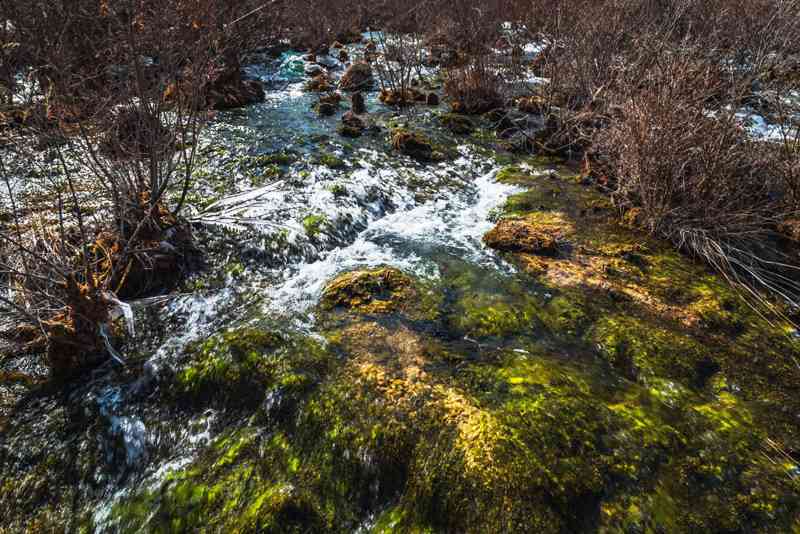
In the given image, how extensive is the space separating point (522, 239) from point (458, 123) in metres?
4.41

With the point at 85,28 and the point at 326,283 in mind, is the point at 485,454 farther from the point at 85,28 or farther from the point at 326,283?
the point at 85,28

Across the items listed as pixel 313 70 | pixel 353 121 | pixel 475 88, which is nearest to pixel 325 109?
pixel 353 121

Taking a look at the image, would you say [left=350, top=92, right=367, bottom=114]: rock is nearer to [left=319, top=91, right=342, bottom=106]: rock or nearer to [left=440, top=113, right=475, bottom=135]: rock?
[left=319, top=91, right=342, bottom=106]: rock

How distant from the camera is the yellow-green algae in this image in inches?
91.0

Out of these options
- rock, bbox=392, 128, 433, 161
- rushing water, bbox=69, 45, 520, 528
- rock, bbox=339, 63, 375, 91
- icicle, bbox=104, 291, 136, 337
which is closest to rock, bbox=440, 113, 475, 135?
rushing water, bbox=69, 45, 520, 528

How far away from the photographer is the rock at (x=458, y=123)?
8380 mm

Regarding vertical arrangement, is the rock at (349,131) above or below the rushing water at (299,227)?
above

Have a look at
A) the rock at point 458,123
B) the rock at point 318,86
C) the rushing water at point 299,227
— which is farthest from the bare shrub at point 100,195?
the rock at point 318,86

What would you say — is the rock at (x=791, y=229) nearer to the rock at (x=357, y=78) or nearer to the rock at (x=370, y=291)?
the rock at (x=370, y=291)

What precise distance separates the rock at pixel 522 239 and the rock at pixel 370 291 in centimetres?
125

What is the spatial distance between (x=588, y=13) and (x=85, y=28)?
821 centimetres

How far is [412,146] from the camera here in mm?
7395

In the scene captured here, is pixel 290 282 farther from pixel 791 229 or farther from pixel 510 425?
pixel 791 229

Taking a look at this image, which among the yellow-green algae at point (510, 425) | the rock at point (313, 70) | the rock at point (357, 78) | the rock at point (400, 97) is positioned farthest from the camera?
the rock at point (313, 70)
